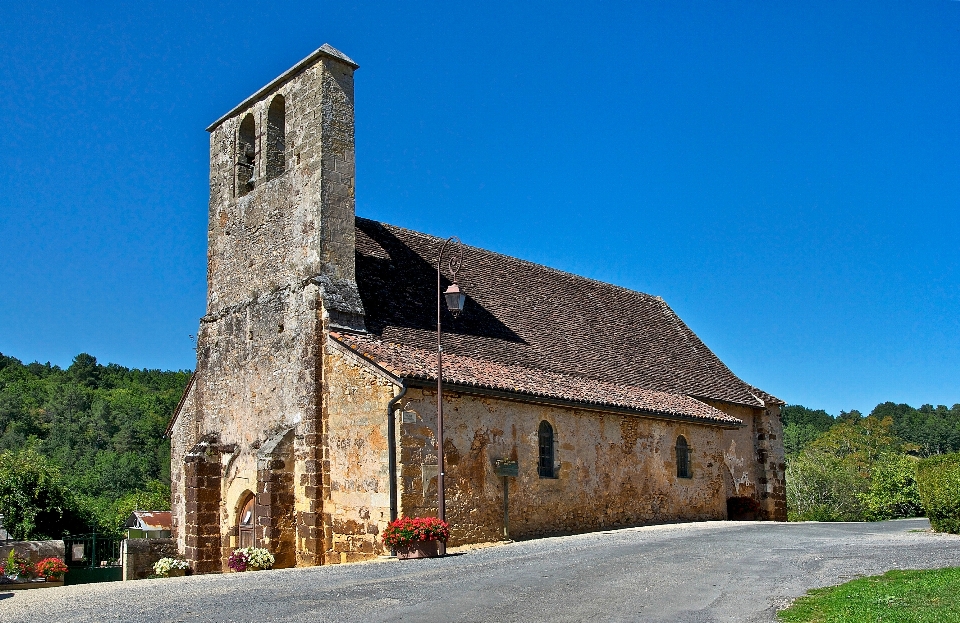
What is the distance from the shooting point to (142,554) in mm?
19969

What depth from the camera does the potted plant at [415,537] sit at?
15266mm

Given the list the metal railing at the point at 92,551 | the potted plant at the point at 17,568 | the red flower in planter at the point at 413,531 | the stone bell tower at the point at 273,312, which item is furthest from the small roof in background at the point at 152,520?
the red flower in planter at the point at 413,531

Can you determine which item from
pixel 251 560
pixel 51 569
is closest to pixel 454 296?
pixel 251 560

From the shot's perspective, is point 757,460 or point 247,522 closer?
point 247,522

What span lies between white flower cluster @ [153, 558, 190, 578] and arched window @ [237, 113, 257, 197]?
29.9ft

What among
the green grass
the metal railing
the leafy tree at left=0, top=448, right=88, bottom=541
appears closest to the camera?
the green grass

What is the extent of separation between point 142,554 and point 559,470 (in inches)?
387

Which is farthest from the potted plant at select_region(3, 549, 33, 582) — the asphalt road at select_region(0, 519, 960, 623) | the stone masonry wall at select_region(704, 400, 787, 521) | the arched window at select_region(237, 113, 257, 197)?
the stone masonry wall at select_region(704, 400, 787, 521)

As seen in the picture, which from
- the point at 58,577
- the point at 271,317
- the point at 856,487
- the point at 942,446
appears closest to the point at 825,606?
the point at 58,577

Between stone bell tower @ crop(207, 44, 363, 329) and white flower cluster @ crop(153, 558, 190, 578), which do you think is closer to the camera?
white flower cluster @ crop(153, 558, 190, 578)

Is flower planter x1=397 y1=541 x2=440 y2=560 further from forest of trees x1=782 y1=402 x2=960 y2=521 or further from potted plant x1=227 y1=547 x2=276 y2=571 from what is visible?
forest of trees x1=782 y1=402 x2=960 y2=521

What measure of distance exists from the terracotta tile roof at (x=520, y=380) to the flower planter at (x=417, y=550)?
3187 millimetres

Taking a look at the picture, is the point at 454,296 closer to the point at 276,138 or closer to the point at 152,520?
the point at 276,138

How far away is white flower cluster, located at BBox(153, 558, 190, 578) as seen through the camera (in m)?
18.7
